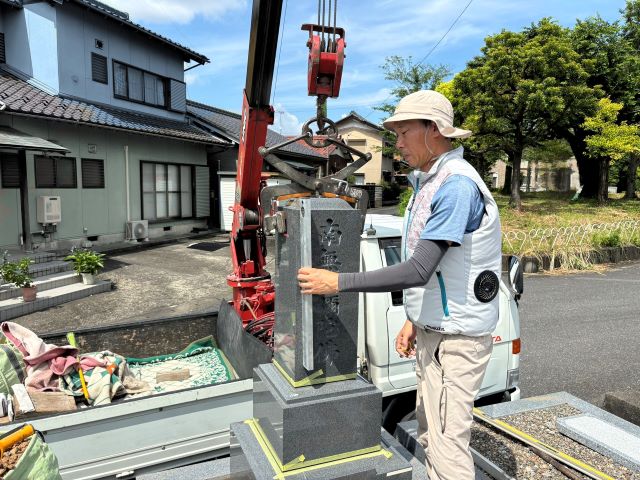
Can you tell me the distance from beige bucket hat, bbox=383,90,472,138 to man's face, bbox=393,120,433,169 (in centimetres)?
6

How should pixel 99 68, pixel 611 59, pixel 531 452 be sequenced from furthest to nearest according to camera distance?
pixel 611 59, pixel 99 68, pixel 531 452

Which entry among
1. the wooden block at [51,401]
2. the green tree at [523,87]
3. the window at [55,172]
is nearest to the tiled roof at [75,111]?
the window at [55,172]

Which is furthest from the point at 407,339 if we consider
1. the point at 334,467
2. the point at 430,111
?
the point at 430,111

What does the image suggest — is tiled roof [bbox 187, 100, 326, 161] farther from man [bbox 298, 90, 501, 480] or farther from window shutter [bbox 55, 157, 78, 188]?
man [bbox 298, 90, 501, 480]

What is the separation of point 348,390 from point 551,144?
97.9 ft

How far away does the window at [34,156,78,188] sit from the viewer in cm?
1140

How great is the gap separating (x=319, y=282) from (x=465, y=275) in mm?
662

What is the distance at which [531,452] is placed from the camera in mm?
3311

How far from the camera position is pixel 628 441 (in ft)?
11.0

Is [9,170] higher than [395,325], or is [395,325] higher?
[9,170]

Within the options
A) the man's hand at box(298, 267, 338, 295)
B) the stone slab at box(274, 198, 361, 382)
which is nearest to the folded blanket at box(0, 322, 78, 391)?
the stone slab at box(274, 198, 361, 382)

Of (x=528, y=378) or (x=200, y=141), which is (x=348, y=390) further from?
(x=200, y=141)

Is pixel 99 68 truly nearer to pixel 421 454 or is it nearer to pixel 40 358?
pixel 40 358

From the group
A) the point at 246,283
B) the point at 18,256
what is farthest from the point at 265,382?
the point at 18,256
